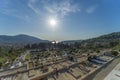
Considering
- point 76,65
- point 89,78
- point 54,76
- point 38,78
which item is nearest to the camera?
point 89,78

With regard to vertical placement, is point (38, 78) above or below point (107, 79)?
below

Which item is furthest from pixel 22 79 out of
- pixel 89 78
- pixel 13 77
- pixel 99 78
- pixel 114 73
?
pixel 114 73

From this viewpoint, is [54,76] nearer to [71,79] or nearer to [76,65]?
[71,79]

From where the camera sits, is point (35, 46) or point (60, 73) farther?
point (35, 46)

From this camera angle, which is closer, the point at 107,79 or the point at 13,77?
the point at 107,79

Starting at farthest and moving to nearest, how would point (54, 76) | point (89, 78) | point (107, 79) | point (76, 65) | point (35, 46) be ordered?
point (35, 46), point (76, 65), point (54, 76), point (89, 78), point (107, 79)

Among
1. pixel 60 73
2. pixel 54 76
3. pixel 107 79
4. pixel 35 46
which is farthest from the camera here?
pixel 35 46

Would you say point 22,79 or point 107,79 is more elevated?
point 107,79

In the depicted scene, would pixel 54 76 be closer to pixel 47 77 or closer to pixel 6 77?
pixel 47 77

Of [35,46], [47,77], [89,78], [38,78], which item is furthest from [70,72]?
[35,46]
